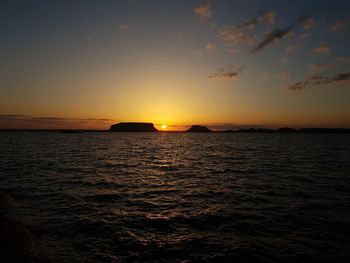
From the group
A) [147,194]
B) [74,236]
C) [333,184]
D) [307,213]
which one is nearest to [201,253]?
[74,236]

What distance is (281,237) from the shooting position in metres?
13.2

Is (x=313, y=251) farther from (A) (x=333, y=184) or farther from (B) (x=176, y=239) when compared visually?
(A) (x=333, y=184)

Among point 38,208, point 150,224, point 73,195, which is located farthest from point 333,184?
point 38,208

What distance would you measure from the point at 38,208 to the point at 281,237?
1424 centimetres

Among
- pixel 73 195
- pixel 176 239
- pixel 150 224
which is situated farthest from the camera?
pixel 73 195

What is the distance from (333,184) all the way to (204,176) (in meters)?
12.7

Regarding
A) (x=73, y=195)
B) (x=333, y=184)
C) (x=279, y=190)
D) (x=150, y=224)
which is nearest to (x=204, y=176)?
(x=279, y=190)

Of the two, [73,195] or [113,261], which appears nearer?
[113,261]

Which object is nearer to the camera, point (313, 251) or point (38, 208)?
point (313, 251)

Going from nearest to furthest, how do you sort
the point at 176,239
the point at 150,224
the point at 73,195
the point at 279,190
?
the point at 176,239 → the point at 150,224 → the point at 73,195 → the point at 279,190

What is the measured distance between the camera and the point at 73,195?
70.2ft

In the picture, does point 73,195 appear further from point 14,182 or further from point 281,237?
point 281,237

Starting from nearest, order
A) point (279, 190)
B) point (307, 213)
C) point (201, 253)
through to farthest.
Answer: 1. point (201, 253)
2. point (307, 213)
3. point (279, 190)

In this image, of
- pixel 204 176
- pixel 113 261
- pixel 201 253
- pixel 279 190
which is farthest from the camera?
pixel 204 176
